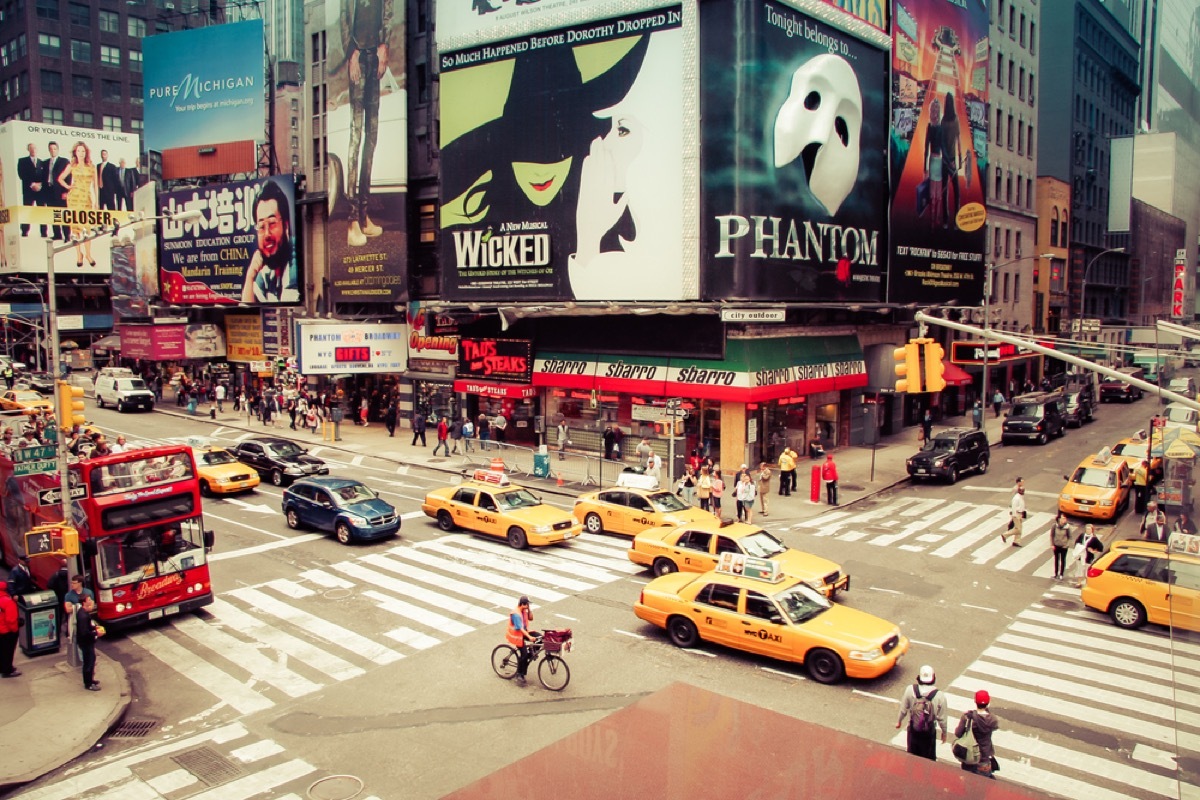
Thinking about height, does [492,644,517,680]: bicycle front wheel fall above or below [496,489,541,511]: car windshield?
below

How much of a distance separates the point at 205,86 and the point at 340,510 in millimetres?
44489

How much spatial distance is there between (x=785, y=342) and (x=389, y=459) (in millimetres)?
17228

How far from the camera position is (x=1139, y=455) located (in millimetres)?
31047

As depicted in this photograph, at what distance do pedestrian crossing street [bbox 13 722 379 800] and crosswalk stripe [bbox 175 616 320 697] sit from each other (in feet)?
5.93

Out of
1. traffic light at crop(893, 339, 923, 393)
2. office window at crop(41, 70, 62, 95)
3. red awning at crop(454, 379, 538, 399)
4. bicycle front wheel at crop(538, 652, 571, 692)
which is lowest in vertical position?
bicycle front wheel at crop(538, 652, 571, 692)

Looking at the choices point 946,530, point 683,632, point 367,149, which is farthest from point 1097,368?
point 367,149

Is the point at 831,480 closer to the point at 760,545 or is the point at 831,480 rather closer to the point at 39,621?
the point at 760,545

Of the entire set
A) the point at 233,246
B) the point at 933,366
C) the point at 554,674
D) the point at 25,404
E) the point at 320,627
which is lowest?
the point at 320,627

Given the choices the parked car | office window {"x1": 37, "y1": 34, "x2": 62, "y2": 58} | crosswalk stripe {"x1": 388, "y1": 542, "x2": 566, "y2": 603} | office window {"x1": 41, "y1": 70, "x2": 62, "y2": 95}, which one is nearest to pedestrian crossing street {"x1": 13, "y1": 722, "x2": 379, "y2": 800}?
crosswalk stripe {"x1": 388, "y1": 542, "x2": 566, "y2": 603}

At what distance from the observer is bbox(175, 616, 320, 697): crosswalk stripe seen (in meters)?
14.6

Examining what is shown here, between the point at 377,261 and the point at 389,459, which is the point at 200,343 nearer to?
the point at 377,261

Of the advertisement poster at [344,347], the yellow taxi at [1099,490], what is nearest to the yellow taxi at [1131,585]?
the yellow taxi at [1099,490]

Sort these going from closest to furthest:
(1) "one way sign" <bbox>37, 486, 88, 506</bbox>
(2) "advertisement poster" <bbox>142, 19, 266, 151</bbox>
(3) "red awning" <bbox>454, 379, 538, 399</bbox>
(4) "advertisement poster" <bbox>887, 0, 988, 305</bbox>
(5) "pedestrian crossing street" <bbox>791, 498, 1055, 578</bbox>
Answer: (1) "one way sign" <bbox>37, 486, 88, 506</bbox> → (5) "pedestrian crossing street" <bbox>791, 498, 1055, 578</bbox> → (3) "red awning" <bbox>454, 379, 538, 399</bbox> → (4) "advertisement poster" <bbox>887, 0, 988, 305</bbox> → (2) "advertisement poster" <bbox>142, 19, 266, 151</bbox>

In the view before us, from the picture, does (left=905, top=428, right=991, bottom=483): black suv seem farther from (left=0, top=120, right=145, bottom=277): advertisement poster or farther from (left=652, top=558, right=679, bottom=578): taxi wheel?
(left=0, top=120, right=145, bottom=277): advertisement poster
